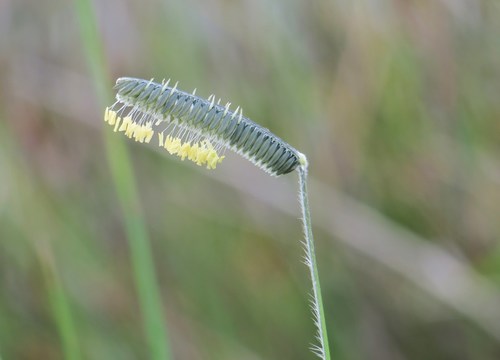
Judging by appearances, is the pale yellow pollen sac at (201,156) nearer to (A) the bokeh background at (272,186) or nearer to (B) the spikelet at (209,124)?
(B) the spikelet at (209,124)

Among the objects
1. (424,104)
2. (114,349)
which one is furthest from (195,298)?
(424,104)

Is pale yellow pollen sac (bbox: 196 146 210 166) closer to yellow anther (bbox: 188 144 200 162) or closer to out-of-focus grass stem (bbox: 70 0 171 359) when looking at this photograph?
yellow anther (bbox: 188 144 200 162)

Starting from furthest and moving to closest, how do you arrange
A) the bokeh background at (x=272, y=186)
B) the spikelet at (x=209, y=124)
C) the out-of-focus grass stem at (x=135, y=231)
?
1. the bokeh background at (x=272, y=186)
2. the out-of-focus grass stem at (x=135, y=231)
3. the spikelet at (x=209, y=124)

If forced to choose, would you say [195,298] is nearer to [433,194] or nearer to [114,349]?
[114,349]

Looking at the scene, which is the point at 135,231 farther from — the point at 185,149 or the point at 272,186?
the point at 272,186

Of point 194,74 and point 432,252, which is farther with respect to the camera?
point 194,74

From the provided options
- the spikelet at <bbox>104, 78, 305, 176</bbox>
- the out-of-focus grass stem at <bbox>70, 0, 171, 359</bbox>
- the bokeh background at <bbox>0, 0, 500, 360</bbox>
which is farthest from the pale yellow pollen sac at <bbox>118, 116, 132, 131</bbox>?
the bokeh background at <bbox>0, 0, 500, 360</bbox>

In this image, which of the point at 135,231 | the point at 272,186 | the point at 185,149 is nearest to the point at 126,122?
the point at 185,149

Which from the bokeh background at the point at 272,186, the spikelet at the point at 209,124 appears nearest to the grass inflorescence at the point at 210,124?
the spikelet at the point at 209,124
